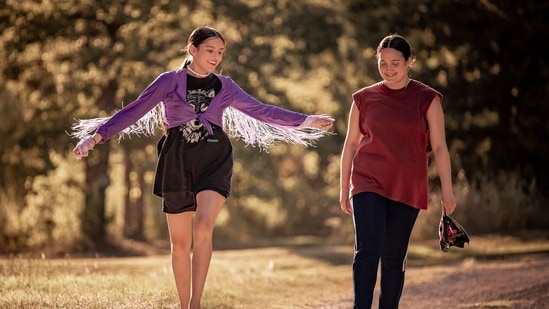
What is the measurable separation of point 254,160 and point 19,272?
1054 cm

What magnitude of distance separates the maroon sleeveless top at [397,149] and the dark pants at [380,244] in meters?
0.08

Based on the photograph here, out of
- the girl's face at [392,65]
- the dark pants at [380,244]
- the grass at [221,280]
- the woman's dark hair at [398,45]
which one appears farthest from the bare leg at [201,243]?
the woman's dark hair at [398,45]

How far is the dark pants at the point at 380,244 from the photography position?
19.9 ft

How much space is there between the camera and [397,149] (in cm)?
623

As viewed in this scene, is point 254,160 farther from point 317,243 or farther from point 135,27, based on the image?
point 135,27

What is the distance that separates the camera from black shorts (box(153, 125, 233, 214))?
21.8 feet

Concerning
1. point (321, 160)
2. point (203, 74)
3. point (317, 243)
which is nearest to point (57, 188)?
point (317, 243)

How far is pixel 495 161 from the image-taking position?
1977cm

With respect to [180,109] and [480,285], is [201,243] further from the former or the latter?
[480,285]

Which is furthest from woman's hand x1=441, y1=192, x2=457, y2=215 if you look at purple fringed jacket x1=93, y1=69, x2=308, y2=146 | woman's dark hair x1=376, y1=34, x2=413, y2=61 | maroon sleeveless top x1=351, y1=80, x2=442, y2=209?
purple fringed jacket x1=93, y1=69, x2=308, y2=146

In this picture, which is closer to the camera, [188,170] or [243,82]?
[188,170]

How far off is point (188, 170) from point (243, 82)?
38.0 feet

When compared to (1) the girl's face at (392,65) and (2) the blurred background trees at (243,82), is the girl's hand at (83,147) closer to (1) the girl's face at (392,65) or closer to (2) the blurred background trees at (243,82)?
(1) the girl's face at (392,65)

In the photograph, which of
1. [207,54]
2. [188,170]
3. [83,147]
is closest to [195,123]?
[188,170]
